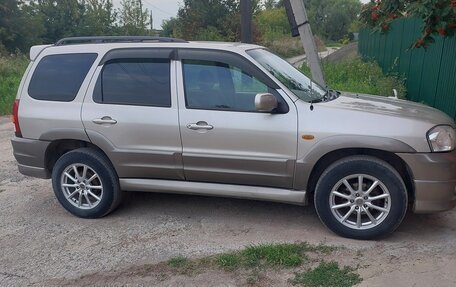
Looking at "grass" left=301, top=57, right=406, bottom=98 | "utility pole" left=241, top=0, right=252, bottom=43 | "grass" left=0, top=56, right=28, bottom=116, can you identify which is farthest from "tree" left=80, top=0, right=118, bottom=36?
"utility pole" left=241, top=0, right=252, bottom=43

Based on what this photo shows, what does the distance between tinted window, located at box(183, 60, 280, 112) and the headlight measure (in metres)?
1.50

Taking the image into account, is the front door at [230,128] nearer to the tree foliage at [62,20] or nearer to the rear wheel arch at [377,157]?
the rear wheel arch at [377,157]

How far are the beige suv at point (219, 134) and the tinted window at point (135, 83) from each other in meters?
0.01

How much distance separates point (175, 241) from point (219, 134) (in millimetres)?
1098

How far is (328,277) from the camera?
367 centimetres

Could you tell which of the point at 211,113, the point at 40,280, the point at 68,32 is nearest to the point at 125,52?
the point at 211,113

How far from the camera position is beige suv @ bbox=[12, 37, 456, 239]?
13.8 feet

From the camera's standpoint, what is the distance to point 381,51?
1419 centimetres

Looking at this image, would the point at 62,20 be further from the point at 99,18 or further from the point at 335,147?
the point at 335,147

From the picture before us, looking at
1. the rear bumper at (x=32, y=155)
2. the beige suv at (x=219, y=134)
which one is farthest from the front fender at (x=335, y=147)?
the rear bumper at (x=32, y=155)

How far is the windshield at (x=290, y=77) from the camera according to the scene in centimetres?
468

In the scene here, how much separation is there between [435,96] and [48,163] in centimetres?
660

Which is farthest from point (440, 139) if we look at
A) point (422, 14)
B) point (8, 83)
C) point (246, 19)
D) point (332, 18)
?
point (332, 18)

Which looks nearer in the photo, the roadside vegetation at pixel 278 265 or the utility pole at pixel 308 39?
the roadside vegetation at pixel 278 265
